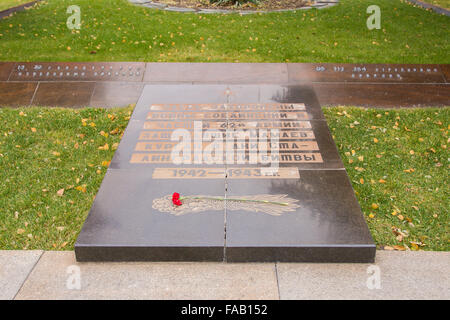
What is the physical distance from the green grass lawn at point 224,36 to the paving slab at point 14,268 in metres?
5.57

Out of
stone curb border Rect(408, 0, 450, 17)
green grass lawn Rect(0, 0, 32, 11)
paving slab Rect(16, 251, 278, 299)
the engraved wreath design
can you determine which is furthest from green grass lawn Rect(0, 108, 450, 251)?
green grass lawn Rect(0, 0, 32, 11)

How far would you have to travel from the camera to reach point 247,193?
12.8ft

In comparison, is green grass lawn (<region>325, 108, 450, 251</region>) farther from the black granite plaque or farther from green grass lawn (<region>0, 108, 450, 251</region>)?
the black granite plaque

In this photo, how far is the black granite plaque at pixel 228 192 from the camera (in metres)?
3.40

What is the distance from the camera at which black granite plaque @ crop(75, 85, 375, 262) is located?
11.2 feet

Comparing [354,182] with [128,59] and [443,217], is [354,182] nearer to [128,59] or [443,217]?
[443,217]

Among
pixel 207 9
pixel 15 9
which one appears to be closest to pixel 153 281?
pixel 207 9

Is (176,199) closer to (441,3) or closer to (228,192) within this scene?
(228,192)

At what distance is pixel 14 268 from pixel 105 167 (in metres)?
1.92

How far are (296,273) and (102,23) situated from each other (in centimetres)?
911
